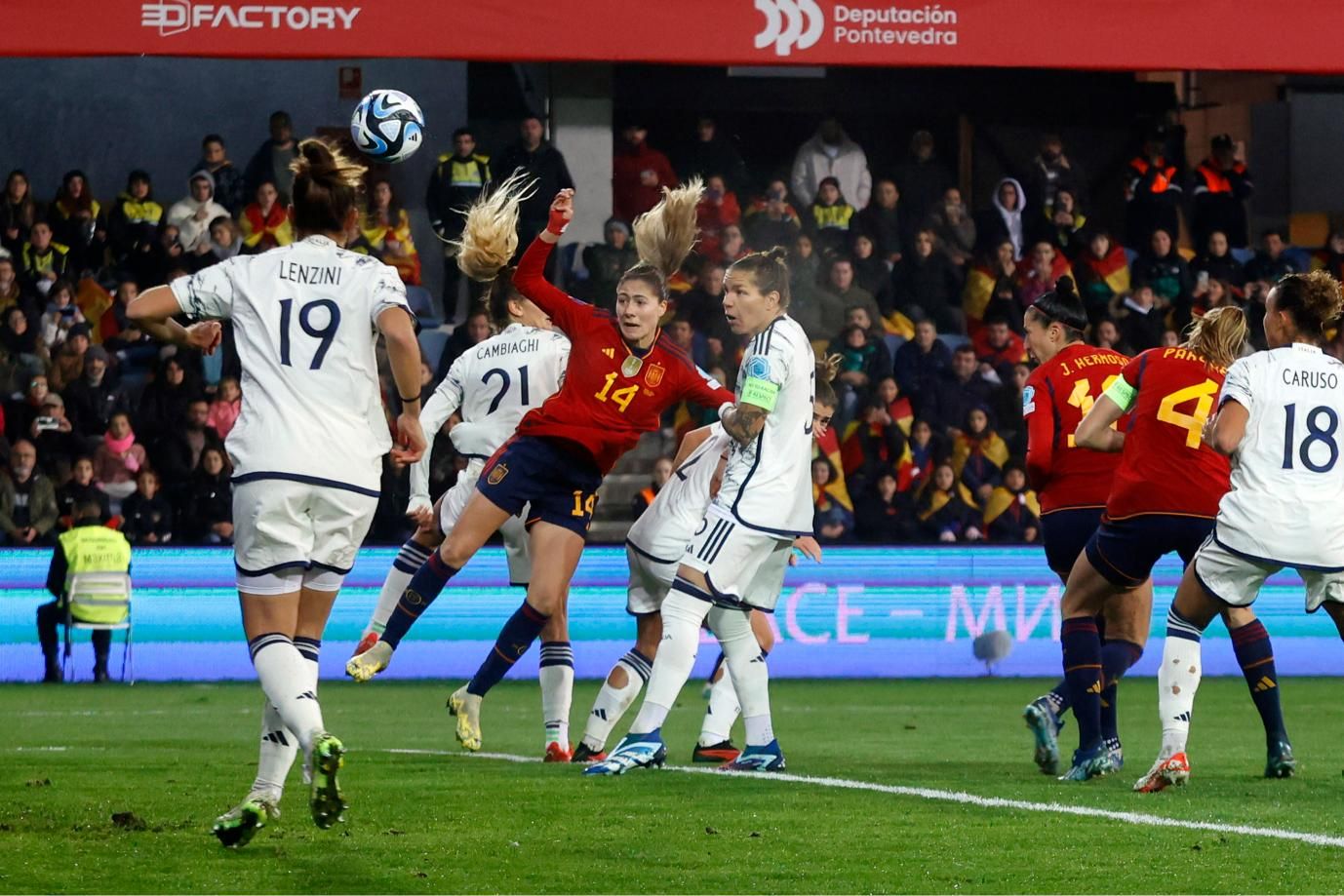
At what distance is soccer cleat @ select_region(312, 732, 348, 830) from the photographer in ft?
18.6

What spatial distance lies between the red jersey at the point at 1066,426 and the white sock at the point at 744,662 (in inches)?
52.0

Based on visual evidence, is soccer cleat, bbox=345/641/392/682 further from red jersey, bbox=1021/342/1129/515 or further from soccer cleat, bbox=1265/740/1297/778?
soccer cleat, bbox=1265/740/1297/778

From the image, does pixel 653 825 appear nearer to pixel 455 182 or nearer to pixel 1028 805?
pixel 1028 805

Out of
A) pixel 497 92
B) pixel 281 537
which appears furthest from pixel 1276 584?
pixel 281 537

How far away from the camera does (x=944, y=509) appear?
16938mm

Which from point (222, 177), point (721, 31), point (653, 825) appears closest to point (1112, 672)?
point (653, 825)

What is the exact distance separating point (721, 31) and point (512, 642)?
8.55 metres

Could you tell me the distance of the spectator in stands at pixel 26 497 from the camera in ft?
52.4

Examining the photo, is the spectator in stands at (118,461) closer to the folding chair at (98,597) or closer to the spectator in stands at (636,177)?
the folding chair at (98,597)

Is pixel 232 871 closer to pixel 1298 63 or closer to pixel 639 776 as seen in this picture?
pixel 639 776

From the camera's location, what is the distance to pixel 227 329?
18859 mm

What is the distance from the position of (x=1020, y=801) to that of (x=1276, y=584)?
9827mm

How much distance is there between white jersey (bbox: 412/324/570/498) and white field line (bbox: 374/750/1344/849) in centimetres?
176

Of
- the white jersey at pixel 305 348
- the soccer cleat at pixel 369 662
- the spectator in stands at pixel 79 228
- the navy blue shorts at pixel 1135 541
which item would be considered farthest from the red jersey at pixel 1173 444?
the spectator in stands at pixel 79 228
